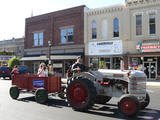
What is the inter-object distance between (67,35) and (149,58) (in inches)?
466

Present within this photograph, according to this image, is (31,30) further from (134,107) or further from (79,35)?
(134,107)

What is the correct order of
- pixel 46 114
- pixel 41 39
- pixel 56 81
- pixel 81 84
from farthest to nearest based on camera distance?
1. pixel 41 39
2. pixel 56 81
3. pixel 81 84
4. pixel 46 114

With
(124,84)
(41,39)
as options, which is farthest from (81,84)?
(41,39)

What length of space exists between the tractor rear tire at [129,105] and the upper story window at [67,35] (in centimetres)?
2149

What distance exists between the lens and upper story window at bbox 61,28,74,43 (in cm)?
2696

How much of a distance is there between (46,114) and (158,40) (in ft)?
58.4

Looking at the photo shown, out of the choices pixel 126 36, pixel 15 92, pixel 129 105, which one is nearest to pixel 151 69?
pixel 126 36

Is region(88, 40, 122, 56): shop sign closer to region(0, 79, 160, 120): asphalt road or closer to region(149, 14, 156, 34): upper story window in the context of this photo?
region(149, 14, 156, 34): upper story window

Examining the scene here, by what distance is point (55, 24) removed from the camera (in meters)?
28.5

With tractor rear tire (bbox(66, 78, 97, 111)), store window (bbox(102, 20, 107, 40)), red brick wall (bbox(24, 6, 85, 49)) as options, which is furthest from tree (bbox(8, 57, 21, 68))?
tractor rear tire (bbox(66, 78, 97, 111))

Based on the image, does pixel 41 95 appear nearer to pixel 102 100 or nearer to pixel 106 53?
pixel 102 100

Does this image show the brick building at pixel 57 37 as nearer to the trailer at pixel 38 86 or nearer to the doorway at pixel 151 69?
the doorway at pixel 151 69

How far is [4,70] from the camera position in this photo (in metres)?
23.4

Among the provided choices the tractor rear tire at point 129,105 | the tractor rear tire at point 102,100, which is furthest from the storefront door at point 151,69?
the tractor rear tire at point 129,105
